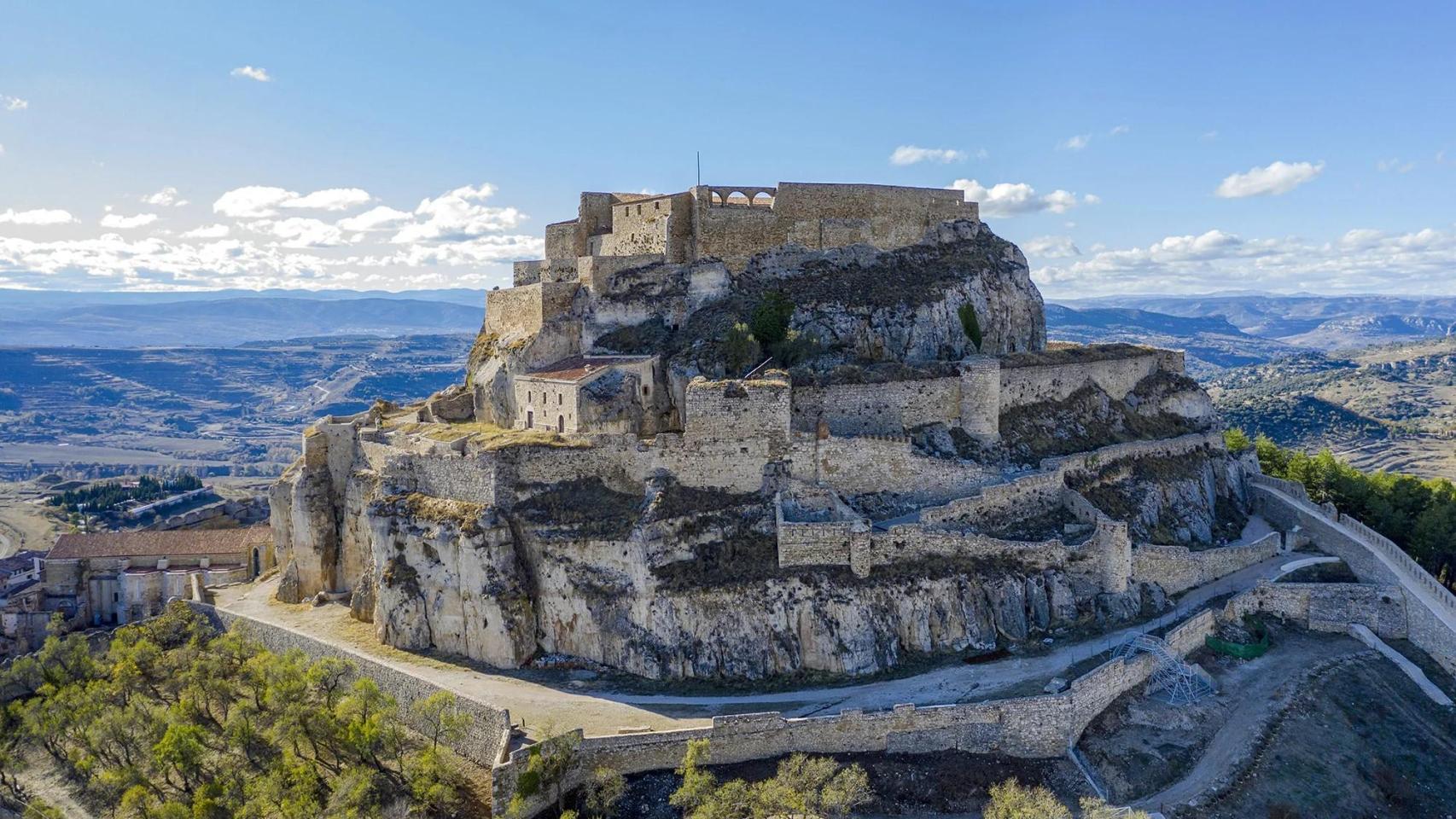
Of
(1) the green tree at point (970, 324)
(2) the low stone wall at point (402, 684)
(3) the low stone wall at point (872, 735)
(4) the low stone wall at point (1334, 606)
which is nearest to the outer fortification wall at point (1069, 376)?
(1) the green tree at point (970, 324)

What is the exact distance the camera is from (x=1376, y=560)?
41531 millimetres

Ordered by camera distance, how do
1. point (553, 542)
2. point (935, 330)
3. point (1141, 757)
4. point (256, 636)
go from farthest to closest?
point (935, 330) → point (256, 636) → point (553, 542) → point (1141, 757)

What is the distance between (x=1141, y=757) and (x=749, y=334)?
23352mm

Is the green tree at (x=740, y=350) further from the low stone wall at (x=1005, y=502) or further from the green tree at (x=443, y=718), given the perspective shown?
the green tree at (x=443, y=718)

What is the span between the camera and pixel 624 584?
35.1 m

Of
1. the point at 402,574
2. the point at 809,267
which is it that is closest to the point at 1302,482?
the point at 809,267

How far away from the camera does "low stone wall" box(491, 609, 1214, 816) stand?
29.2m

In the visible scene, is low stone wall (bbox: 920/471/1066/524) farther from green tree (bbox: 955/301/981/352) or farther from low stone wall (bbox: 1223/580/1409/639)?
green tree (bbox: 955/301/981/352)

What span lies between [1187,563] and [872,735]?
1880cm

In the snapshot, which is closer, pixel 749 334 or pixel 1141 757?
pixel 1141 757

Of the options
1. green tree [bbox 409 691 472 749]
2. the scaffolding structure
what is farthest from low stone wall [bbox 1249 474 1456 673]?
green tree [bbox 409 691 472 749]

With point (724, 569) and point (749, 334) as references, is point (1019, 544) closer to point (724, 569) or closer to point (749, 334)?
point (724, 569)

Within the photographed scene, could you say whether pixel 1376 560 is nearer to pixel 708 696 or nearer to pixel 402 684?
pixel 708 696

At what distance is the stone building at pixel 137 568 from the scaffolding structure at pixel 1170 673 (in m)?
43.7
